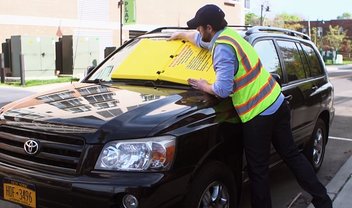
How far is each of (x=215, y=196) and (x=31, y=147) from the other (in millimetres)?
1402

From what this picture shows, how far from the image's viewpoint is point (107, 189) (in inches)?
115

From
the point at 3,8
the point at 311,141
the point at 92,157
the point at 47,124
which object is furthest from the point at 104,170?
the point at 3,8

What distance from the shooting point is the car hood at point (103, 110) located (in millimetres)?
3109

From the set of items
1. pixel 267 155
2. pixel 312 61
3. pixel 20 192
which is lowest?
pixel 20 192

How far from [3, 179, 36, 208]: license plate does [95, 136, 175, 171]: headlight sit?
53 cm

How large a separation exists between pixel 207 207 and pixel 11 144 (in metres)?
1.51

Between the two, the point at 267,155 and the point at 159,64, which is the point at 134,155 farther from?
the point at 159,64

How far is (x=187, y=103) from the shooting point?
3586 millimetres

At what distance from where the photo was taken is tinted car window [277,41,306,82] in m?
5.12

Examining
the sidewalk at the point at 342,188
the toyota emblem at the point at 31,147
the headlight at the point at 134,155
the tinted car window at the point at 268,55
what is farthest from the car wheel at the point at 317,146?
the toyota emblem at the point at 31,147

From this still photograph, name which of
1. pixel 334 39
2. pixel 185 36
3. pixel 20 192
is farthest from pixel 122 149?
pixel 334 39

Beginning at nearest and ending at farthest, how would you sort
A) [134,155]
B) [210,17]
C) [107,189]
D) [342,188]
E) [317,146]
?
[107,189]
[134,155]
[210,17]
[342,188]
[317,146]

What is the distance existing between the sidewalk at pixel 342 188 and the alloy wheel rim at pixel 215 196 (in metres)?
1.44

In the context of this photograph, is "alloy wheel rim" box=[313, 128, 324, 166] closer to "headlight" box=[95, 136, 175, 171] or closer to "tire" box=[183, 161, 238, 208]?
"tire" box=[183, 161, 238, 208]
